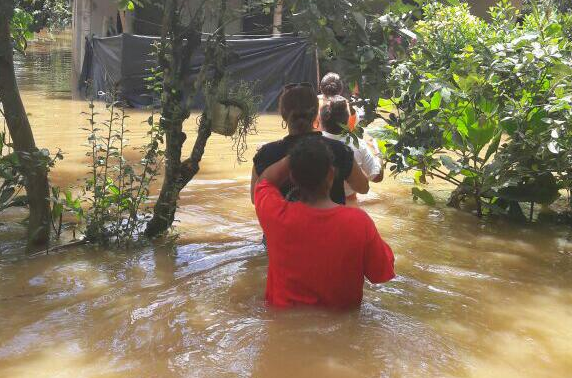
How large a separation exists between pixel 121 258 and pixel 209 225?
127 cm

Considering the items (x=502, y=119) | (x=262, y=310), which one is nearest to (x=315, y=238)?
(x=262, y=310)

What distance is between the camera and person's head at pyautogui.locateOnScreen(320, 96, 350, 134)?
14.8 feet

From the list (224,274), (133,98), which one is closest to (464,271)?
(224,274)

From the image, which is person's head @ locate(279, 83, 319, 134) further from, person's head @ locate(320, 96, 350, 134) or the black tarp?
the black tarp

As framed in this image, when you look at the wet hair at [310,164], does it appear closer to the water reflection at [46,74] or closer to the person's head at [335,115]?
the person's head at [335,115]

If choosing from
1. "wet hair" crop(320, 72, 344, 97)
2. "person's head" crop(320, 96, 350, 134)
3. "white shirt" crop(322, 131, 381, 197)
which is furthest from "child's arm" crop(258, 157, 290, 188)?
"wet hair" crop(320, 72, 344, 97)

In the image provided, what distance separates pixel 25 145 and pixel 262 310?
242 centimetres

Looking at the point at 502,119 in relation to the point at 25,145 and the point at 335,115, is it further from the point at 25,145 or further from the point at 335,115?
the point at 25,145

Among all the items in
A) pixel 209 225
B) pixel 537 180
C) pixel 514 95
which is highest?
pixel 514 95

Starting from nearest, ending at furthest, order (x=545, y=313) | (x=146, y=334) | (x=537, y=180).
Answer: (x=146, y=334) → (x=545, y=313) → (x=537, y=180)

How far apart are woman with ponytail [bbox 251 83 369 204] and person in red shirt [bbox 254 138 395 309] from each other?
1.65ft

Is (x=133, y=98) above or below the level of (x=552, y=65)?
below

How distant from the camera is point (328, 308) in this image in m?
3.45

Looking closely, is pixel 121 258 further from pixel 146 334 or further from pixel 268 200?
pixel 268 200
